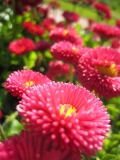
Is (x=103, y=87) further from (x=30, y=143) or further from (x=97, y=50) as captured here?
(x=30, y=143)

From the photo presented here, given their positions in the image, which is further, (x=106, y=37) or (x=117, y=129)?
(x=106, y=37)

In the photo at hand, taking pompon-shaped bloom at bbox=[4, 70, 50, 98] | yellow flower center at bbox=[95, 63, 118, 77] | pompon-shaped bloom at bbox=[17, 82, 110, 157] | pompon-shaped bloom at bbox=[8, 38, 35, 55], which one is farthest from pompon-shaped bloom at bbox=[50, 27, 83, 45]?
pompon-shaped bloom at bbox=[17, 82, 110, 157]

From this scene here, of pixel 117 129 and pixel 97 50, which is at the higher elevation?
pixel 97 50

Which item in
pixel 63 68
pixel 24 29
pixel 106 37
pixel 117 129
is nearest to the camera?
pixel 117 129

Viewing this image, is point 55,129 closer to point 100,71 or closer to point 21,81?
point 21,81

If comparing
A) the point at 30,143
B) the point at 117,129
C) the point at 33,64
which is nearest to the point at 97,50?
the point at 30,143

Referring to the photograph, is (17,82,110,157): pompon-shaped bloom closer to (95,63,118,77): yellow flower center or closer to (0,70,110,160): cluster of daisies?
(0,70,110,160): cluster of daisies

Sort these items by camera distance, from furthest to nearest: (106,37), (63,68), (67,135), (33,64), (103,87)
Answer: (33,64), (106,37), (63,68), (103,87), (67,135)
